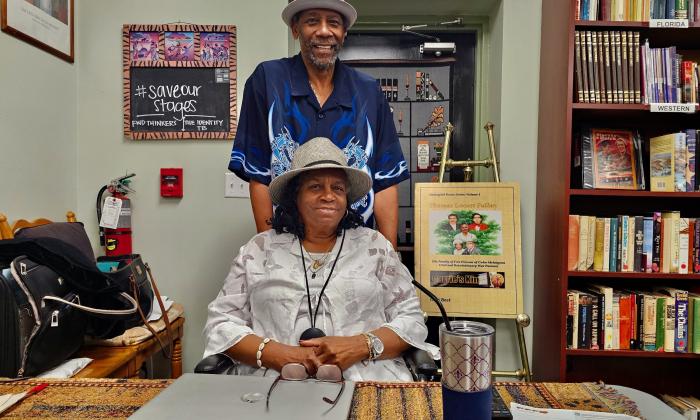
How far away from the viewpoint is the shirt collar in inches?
72.7

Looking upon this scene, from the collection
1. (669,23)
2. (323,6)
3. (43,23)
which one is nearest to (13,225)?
(43,23)

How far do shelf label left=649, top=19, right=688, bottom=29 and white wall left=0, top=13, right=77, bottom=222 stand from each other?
2655 mm

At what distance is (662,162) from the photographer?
7.25 ft

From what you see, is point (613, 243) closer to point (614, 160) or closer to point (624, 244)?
point (624, 244)

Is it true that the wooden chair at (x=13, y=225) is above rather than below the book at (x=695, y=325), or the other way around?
above

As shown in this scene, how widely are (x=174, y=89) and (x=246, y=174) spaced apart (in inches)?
39.9

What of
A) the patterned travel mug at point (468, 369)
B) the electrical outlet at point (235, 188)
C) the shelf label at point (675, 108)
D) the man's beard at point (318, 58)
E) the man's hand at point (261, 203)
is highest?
the man's beard at point (318, 58)

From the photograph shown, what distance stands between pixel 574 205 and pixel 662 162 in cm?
43

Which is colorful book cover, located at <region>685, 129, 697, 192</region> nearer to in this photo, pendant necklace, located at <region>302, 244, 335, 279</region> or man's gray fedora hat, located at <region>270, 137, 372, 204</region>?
man's gray fedora hat, located at <region>270, 137, 372, 204</region>

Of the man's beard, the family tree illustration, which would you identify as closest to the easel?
the family tree illustration

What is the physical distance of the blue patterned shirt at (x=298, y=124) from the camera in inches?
71.9

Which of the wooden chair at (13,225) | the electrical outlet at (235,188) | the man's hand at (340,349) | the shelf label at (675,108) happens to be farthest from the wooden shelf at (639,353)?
the wooden chair at (13,225)

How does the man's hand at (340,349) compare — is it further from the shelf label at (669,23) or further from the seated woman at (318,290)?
the shelf label at (669,23)

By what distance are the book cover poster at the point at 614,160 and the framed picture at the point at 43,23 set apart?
251 cm
